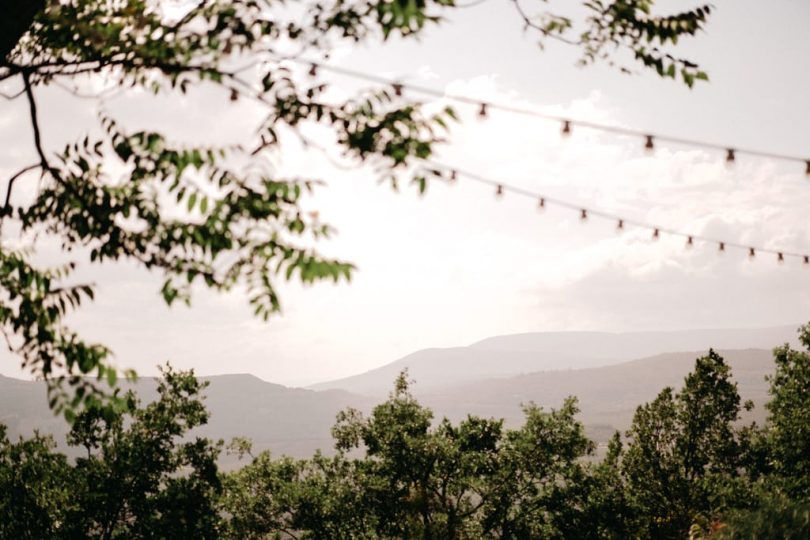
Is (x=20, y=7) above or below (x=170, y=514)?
above

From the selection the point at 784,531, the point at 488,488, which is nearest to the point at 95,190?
the point at 784,531

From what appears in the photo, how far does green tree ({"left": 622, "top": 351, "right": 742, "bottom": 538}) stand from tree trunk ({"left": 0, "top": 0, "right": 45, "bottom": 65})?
28.0m

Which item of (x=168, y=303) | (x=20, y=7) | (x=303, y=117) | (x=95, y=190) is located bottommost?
(x=168, y=303)

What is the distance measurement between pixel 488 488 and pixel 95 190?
19.9 meters

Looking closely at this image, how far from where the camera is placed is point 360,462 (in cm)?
2273

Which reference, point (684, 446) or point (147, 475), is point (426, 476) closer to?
point (147, 475)

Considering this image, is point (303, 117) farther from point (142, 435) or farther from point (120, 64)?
point (142, 435)

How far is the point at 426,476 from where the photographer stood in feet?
69.8

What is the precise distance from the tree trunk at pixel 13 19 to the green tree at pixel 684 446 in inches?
1104

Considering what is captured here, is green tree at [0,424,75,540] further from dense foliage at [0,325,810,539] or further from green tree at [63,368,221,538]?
green tree at [63,368,221,538]

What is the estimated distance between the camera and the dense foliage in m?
16.8

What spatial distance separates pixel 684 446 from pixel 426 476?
14224mm

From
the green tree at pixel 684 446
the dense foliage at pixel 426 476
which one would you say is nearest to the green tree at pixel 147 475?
the dense foliage at pixel 426 476

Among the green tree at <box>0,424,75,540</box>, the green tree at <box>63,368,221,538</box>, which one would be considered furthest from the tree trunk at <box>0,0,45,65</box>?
the green tree at <box>0,424,75,540</box>
